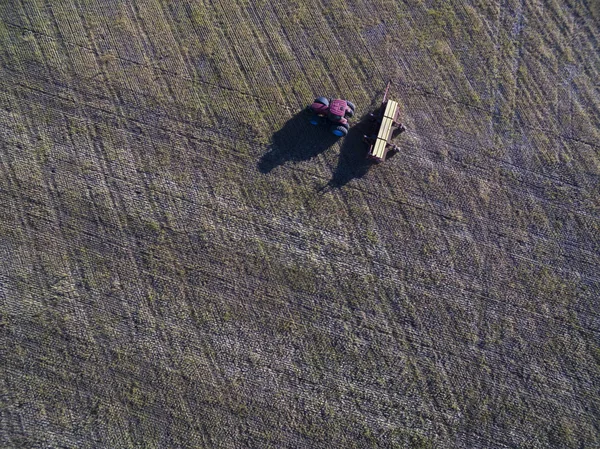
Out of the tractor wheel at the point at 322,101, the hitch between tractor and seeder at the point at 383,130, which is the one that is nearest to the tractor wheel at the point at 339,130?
the hitch between tractor and seeder at the point at 383,130

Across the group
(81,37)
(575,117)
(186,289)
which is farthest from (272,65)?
(575,117)

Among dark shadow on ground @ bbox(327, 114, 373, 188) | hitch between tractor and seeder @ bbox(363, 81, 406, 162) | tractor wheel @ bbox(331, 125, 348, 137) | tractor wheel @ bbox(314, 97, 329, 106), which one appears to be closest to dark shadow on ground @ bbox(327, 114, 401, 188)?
dark shadow on ground @ bbox(327, 114, 373, 188)

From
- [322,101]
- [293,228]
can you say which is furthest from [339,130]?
[293,228]

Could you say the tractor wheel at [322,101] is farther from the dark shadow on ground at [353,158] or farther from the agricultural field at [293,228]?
the dark shadow on ground at [353,158]

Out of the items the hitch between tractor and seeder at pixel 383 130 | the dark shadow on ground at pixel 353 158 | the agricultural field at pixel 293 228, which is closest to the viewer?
the agricultural field at pixel 293 228

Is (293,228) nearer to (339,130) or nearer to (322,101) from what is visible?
(339,130)
